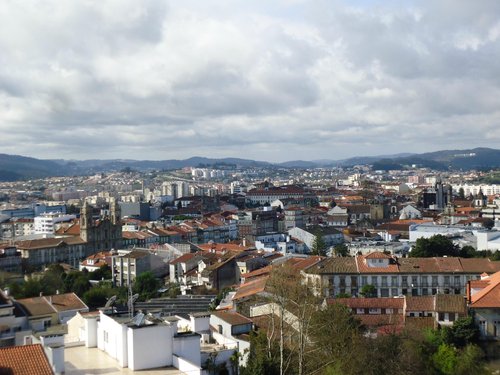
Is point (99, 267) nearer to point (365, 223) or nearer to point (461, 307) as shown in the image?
point (461, 307)

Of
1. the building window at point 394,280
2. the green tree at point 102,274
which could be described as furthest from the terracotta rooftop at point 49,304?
the green tree at point 102,274

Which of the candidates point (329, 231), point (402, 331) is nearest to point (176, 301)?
point (402, 331)

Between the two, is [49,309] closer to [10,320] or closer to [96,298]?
[10,320]

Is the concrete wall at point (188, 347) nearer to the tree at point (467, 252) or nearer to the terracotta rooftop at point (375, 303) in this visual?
the terracotta rooftop at point (375, 303)

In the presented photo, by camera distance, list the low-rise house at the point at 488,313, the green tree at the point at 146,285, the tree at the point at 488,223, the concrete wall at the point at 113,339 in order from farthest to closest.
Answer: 1. the tree at the point at 488,223
2. the green tree at the point at 146,285
3. the low-rise house at the point at 488,313
4. the concrete wall at the point at 113,339

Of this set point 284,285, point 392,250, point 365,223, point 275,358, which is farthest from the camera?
point 365,223
